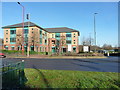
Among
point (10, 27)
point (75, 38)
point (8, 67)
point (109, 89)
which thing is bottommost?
point (109, 89)

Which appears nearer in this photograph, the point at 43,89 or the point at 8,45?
the point at 43,89

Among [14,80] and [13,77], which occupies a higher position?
[13,77]

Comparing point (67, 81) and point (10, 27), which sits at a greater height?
point (10, 27)

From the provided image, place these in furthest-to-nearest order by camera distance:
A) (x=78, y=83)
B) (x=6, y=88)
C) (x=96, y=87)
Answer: (x=78, y=83) → (x=96, y=87) → (x=6, y=88)

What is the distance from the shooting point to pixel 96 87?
5.15 m

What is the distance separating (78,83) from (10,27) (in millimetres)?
48841

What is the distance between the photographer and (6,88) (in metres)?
4.64

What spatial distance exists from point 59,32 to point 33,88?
52.1m

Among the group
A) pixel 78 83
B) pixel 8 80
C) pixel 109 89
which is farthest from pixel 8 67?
pixel 109 89

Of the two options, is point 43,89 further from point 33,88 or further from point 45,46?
point 45,46

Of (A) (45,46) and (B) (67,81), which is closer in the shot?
(B) (67,81)

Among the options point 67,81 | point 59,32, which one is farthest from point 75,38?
point 67,81

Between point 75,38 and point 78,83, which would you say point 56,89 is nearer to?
point 78,83

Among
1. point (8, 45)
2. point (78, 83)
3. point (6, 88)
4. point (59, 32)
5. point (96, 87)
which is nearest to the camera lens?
point (6, 88)
